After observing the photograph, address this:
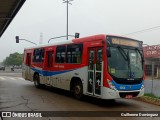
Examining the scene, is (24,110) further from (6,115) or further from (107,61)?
(107,61)

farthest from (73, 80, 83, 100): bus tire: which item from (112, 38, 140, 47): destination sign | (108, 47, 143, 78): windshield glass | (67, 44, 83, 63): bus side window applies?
(112, 38, 140, 47): destination sign

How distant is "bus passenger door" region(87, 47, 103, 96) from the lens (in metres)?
12.4

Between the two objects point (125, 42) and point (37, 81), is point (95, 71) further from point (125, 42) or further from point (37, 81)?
point (37, 81)

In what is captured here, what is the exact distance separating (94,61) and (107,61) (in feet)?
3.07

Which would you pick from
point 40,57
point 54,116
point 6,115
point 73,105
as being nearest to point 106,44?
point 73,105

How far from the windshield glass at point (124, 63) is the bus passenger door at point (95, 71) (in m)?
0.51

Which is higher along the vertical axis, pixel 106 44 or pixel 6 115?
pixel 106 44

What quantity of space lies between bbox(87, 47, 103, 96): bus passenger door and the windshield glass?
507 millimetres

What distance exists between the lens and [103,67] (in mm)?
12172

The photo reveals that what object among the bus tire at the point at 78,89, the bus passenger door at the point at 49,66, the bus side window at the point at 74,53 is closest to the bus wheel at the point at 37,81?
the bus passenger door at the point at 49,66

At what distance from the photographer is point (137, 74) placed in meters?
12.9

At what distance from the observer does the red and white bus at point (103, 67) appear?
39.8 feet

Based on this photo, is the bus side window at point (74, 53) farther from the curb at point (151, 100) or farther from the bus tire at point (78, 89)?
the curb at point (151, 100)

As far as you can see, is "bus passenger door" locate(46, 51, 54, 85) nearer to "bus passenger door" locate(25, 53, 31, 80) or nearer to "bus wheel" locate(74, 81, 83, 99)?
"bus wheel" locate(74, 81, 83, 99)
